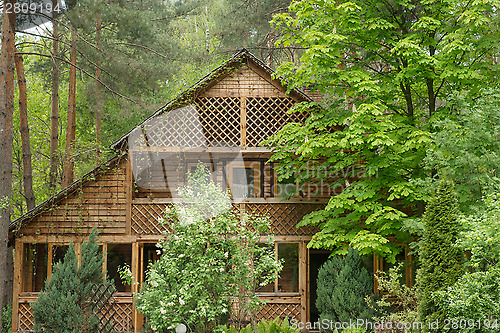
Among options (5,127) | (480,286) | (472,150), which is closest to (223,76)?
(5,127)

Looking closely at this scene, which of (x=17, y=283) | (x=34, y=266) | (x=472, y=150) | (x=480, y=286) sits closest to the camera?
(x=480, y=286)

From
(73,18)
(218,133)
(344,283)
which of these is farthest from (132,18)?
(344,283)

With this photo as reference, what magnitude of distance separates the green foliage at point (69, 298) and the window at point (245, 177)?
5.02 metres

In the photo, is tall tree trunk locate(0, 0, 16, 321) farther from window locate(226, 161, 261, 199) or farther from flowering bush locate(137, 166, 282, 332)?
window locate(226, 161, 261, 199)

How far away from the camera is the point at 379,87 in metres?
11.7

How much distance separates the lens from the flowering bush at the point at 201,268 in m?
9.57

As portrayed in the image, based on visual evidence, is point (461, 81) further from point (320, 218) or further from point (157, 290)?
point (157, 290)

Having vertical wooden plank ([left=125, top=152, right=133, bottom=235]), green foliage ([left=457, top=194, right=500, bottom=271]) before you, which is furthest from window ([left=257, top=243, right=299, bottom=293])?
green foliage ([left=457, top=194, right=500, bottom=271])

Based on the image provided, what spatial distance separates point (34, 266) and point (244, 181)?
26.2 ft

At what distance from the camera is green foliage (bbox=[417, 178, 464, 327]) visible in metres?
9.30

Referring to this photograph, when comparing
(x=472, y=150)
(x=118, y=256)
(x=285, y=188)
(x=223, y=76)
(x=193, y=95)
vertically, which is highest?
(x=223, y=76)

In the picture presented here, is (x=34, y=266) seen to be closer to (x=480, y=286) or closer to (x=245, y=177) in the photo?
(x=245, y=177)

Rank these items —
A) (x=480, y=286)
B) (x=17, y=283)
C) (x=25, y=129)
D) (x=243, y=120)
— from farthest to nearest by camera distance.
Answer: (x=25, y=129), (x=243, y=120), (x=17, y=283), (x=480, y=286)

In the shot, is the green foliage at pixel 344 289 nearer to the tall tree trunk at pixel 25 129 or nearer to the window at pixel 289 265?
the window at pixel 289 265
